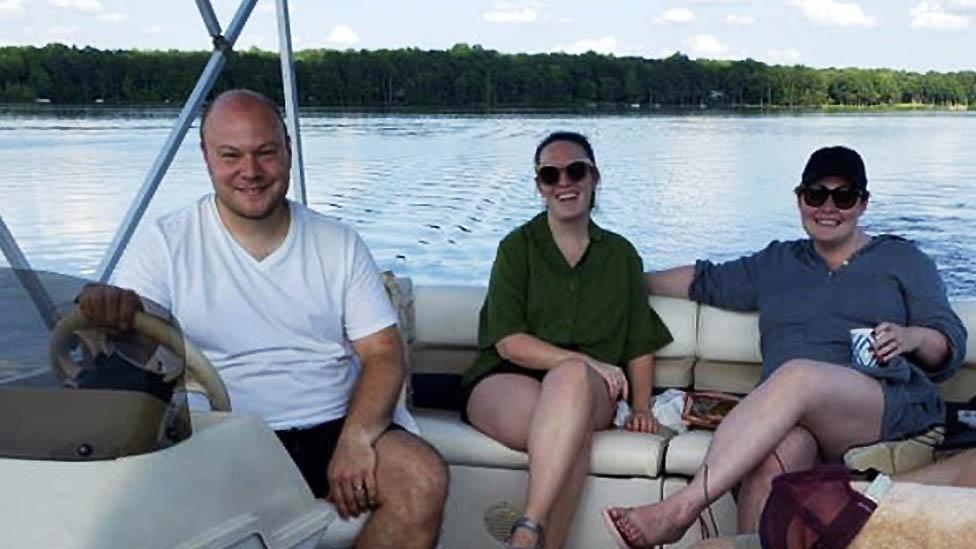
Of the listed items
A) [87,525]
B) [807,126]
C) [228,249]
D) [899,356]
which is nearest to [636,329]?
[899,356]

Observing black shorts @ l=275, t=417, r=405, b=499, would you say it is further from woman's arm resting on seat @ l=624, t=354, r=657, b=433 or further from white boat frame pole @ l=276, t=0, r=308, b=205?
white boat frame pole @ l=276, t=0, r=308, b=205

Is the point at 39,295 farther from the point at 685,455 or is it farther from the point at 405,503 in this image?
the point at 685,455

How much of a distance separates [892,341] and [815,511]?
1.22 meters

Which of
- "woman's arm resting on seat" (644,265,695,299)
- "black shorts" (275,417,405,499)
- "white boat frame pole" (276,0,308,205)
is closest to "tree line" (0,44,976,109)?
"white boat frame pole" (276,0,308,205)

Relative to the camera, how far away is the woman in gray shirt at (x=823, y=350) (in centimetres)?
277

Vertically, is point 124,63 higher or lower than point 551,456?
higher

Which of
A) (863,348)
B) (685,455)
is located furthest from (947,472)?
(685,455)

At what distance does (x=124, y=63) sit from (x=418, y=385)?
3.45 m

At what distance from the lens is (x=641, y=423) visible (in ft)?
10.8

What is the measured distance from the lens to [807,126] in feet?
52.0

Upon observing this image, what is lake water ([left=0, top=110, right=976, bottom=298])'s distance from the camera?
10188mm

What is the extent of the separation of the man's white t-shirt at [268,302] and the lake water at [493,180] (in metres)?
5.62

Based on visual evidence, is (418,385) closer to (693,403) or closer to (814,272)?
(693,403)

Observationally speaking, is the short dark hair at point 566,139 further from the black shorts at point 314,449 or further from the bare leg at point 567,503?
the black shorts at point 314,449
